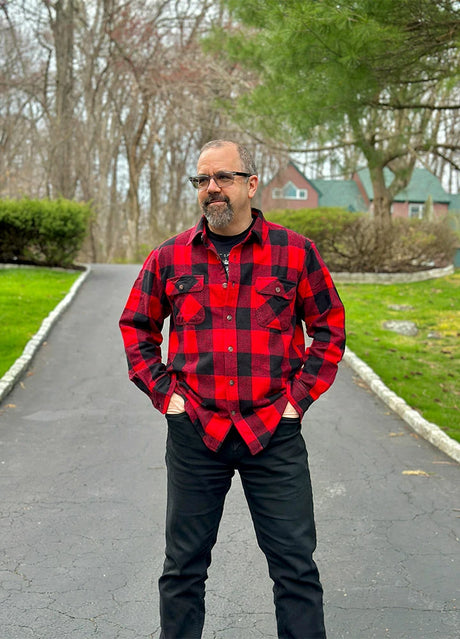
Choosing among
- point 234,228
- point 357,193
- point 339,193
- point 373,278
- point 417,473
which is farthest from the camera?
point 339,193

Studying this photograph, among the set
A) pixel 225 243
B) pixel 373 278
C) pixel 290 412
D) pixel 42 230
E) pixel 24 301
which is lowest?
pixel 373 278

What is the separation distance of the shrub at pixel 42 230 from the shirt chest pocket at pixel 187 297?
16.7m

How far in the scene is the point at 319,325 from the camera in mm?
2859

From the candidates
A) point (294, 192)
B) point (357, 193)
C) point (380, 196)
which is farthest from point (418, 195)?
point (380, 196)

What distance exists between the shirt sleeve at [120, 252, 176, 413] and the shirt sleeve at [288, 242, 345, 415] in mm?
532

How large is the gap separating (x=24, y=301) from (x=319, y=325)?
39.1 ft

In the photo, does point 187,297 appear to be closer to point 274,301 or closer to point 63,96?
point 274,301

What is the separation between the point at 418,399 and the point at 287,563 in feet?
19.1

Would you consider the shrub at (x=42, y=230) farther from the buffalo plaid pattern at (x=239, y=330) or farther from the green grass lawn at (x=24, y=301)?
the buffalo plaid pattern at (x=239, y=330)

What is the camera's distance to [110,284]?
17688 mm

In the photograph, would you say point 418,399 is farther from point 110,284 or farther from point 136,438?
point 110,284

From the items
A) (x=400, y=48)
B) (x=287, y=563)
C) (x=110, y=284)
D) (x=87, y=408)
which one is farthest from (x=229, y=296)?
(x=110, y=284)

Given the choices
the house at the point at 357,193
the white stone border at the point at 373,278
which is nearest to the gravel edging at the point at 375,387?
the white stone border at the point at 373,278

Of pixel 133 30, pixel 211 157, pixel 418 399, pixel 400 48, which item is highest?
pixel 133 30
